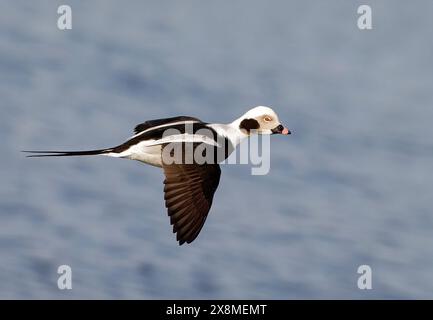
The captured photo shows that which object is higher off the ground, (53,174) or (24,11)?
(24,11)

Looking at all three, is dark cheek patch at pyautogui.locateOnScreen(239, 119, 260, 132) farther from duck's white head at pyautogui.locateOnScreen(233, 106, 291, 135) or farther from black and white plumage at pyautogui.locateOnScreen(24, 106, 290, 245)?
black and white plumage at pyautogui.locateOnScreen(24, 106, 290, 245)

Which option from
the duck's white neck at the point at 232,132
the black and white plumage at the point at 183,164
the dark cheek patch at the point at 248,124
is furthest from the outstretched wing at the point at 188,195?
the dark cheek patch at the point at 248,124

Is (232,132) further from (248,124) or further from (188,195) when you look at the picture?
(188,195)

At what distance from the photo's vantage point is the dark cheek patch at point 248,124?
23.4 feet

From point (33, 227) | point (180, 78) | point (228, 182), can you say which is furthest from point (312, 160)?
point (33, 227)

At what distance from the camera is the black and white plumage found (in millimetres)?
6090

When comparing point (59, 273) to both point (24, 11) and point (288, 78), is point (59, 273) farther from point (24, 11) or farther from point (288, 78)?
point (24, 11)

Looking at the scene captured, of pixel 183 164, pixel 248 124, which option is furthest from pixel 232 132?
pixel 183 164

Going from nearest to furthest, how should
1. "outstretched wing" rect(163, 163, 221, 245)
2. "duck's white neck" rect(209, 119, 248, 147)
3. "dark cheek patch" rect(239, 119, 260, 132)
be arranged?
"outstretched wing" rect(163, 163, 221, 245) < "duck's white neck" rect(209, 119, 248, 147) < "dark cheek patch" rect(239, 119, 260, 132)

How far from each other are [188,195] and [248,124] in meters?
1.12

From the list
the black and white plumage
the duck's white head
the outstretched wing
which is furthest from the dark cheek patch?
the outstretched wing

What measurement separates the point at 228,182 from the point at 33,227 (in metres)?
1.79

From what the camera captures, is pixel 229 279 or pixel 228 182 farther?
pixel 228 182

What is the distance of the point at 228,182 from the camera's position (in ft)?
30.5
